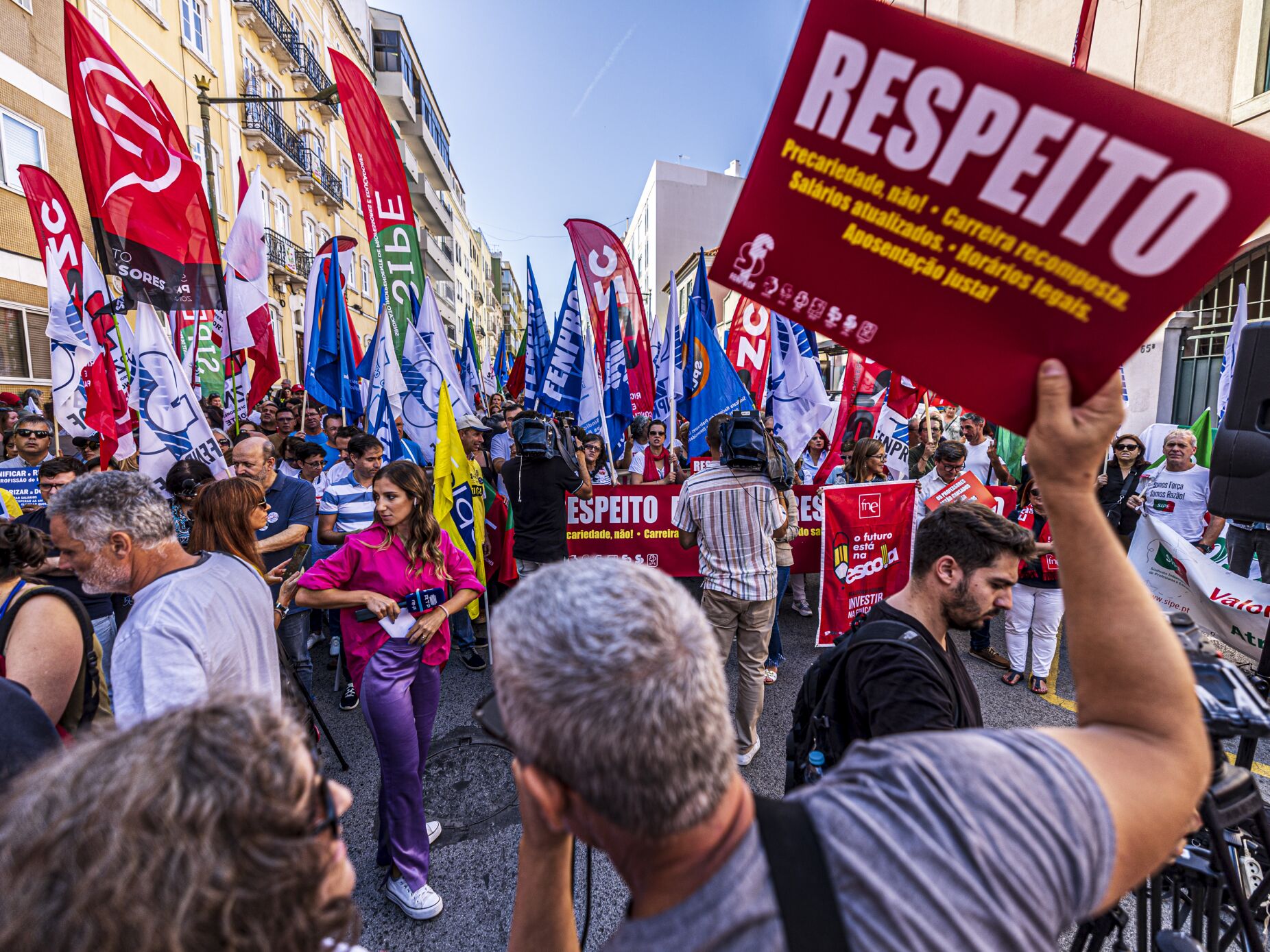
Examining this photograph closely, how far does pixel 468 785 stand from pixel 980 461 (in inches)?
258

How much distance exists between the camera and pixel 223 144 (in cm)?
1888

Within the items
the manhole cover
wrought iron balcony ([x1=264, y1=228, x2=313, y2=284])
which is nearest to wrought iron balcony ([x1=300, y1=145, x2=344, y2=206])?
wrought iron balcony ([x1=264, y1=228, x2=313, y2=284])

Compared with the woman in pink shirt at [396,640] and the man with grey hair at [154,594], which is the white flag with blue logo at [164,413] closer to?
the woman in pink shirt at [396,640]

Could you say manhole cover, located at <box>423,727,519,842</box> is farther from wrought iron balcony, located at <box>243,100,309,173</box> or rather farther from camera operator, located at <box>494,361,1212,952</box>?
wrought iron balcony, located at <box>243,100,309,173</box>

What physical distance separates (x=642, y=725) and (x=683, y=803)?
114 mm

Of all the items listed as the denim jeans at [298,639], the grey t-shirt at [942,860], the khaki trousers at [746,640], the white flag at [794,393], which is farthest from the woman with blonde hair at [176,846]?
the white flag at [794,393]

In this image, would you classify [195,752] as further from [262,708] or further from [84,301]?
[84,301]

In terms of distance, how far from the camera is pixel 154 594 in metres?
2.14

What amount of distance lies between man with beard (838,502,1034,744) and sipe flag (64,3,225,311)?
5140 mm

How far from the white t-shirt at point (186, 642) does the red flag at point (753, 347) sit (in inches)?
224

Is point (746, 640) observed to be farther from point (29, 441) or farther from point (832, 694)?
point (29, 441)

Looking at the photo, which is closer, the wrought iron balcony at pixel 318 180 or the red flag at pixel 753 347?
the red flag at pixel 753 347

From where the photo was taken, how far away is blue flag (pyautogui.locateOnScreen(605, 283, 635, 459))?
288 inches

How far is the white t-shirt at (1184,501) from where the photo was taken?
19.3 ft
